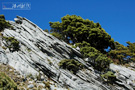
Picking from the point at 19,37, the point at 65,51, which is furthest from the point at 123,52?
the point at 19,37

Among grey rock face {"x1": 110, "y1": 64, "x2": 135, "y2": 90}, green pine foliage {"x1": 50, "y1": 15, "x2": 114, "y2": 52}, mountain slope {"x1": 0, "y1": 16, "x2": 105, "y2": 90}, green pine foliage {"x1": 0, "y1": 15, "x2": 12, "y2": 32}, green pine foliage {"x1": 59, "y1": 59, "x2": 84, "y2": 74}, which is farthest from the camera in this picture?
green pine foliage {"x1": 50, "y1": 15, "x2": 114, "y2": 52}

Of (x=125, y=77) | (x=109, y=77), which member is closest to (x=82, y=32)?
(x=109, y=77)

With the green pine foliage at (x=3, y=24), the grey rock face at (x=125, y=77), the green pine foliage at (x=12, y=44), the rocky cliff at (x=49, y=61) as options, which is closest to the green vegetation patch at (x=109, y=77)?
the rocky cliff at (x=49, y=61)

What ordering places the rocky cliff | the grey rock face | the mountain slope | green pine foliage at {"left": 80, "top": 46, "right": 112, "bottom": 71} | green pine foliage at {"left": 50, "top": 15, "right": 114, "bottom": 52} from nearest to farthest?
1. the rocky cliff
2. the mountain slope
3. the grey rock face
4. green pine foliage at {"left": 80, "top": 46, "right": 112, "bottom": 71}
5. green pine foliage at {"left": 50, "top": 15, "right": 114, "bottom": 52}

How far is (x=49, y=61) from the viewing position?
76.2 ft

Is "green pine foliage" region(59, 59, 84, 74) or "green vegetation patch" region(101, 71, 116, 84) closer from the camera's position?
"green vegetation patch" region(101, 71, 116, 84)

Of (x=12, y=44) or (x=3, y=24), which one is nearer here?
(x=12, y=44)

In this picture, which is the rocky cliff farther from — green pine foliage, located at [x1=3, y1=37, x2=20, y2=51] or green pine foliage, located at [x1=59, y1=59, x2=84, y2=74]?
green pine foliage, located at [x1=59, y1=59, x2=84, y2=74]

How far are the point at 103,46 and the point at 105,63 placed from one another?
9.01 meters

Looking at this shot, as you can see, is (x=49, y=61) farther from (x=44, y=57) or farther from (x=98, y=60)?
(x=98, y=60)

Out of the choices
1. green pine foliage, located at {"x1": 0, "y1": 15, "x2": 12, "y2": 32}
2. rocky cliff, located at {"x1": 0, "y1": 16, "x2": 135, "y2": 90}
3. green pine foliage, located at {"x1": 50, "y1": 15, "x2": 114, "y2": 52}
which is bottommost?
rocky cliff, located at {"x1": 0, "y1": 16, "x2": 135, "y2": 90}

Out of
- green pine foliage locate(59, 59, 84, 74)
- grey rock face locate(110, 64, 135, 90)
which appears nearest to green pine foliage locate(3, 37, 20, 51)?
green pine foliage locate(59, 59, 84, 74)

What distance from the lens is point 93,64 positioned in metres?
25.4

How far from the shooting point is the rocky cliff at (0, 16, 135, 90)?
21.0m
